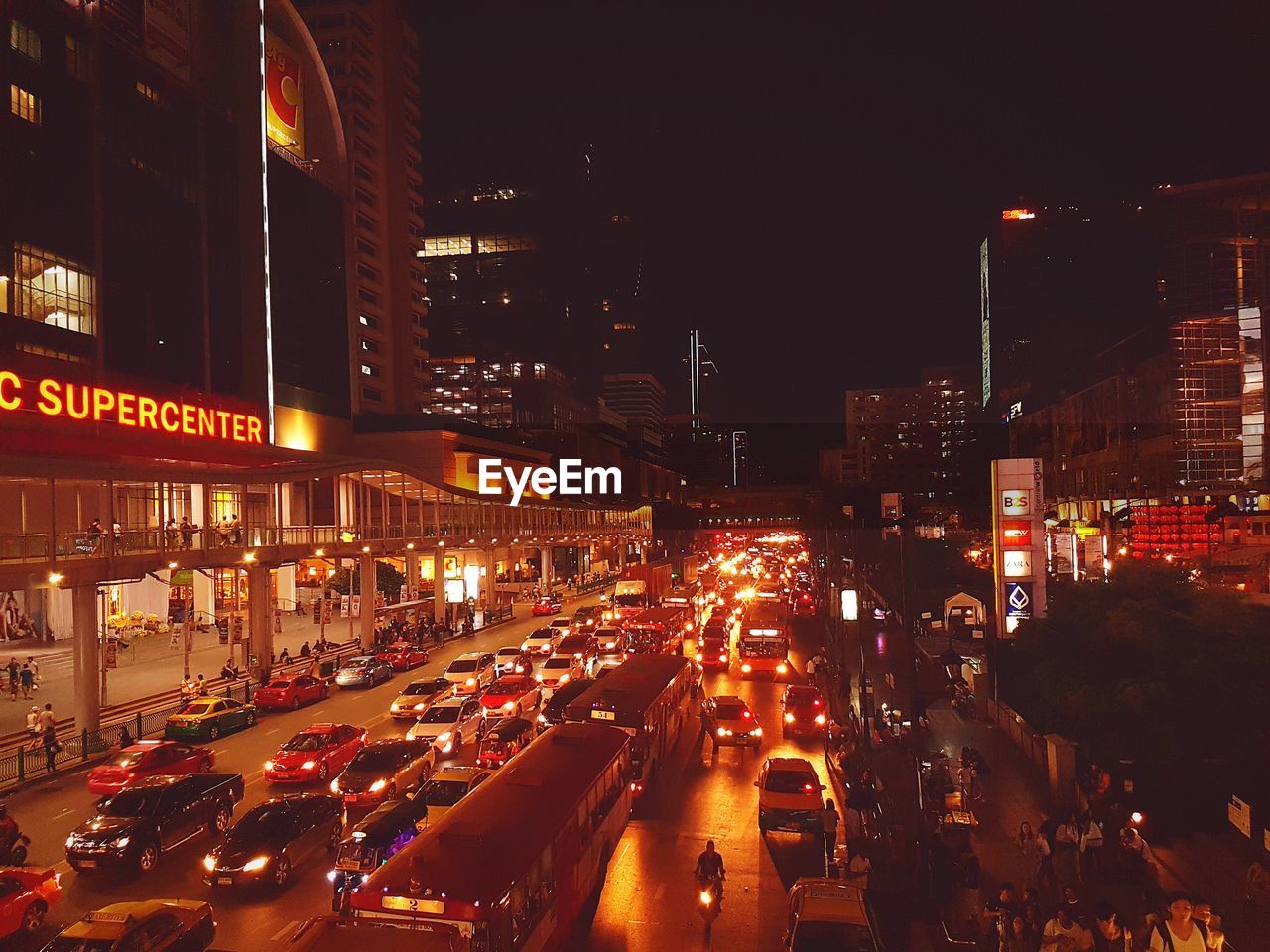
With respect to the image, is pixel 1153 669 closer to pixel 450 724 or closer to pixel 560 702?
pixel 560 702

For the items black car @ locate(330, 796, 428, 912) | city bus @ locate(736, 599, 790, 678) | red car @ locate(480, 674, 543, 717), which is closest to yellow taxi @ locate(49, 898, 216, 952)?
black car @ locate(330, 796, 428, 912)

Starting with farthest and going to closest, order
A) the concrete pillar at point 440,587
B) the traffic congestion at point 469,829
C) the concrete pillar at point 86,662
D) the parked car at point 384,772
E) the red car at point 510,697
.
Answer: the concrete pillar at point 440,587, the red car at point 510,697, the concrete pillar at point 86,662, the parked car at point 384,772, the traffic congestion at point 469,829

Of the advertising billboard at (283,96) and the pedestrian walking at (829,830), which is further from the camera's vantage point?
the advertising billboard at (283,96)

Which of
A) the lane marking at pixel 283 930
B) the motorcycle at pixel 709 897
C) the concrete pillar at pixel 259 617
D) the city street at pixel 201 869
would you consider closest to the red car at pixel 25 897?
the city street at pixel 201 869

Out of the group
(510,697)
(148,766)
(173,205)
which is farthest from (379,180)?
(148,766)

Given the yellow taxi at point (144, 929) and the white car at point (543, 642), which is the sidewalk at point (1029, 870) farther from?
the white car at point (543, 642)

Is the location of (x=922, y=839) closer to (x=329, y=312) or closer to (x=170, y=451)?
(x=170, y=451)

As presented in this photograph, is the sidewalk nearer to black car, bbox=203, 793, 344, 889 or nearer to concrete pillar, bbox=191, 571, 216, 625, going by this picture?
black car, bbox=203, 793, 344, 889
